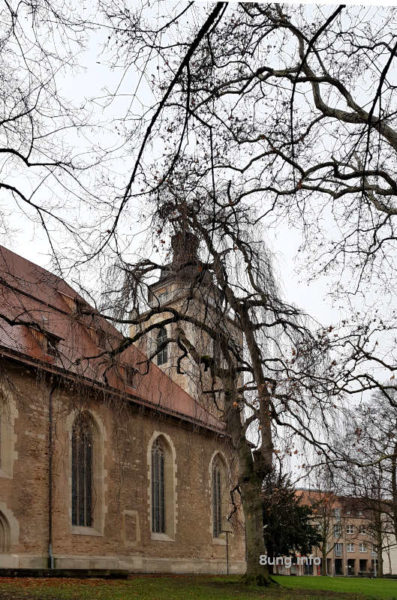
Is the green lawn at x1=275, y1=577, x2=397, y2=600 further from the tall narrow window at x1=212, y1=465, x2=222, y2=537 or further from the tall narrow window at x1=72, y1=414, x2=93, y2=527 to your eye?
the tall narrow window at x1=72, y1=414, x2=93, y2=527

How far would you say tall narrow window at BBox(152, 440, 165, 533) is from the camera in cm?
2189

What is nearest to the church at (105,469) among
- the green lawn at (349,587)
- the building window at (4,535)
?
the building window at (4,535)

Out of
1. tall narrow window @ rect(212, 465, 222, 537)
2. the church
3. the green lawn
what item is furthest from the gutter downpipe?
tall narrow window @ rect(212, 465, 222, 537)

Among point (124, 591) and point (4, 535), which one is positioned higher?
point (4, 535)

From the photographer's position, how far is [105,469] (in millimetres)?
19078

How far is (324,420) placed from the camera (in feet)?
38.8

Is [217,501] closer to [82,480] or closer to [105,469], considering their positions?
[105,469]

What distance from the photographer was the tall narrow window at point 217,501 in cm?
2519

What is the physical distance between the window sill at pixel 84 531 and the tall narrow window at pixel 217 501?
7582 millimetres

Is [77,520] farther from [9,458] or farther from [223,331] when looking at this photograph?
[223,331]

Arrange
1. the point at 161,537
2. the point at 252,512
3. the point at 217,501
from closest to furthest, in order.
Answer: the point at 252,512, the point at 161,537, the point at 217,501

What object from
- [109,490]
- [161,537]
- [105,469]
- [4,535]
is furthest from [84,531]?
[161,537]

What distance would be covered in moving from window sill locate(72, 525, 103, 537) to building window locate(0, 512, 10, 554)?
225 centimetres

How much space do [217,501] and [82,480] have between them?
27.2ft
